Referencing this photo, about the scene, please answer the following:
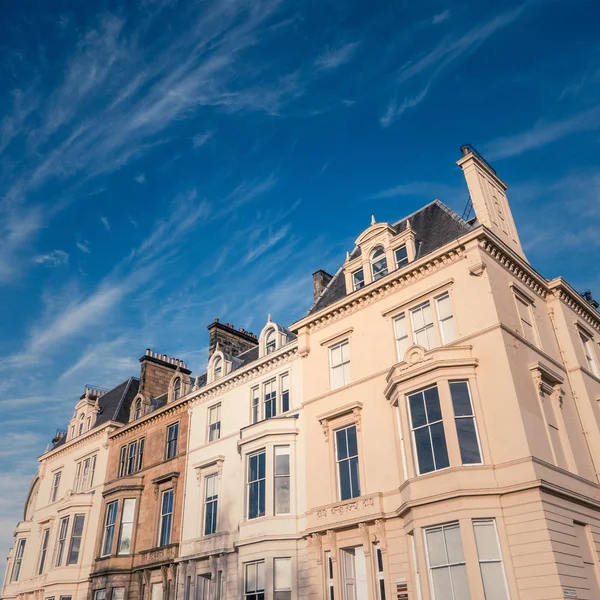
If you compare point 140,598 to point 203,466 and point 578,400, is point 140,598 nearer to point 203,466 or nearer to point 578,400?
point 203,466

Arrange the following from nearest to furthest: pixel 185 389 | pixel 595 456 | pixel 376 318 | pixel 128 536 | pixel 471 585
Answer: pixel 471 585
pixel 595 456
pixel 376 318
pixel 128 536
pixel 185 389

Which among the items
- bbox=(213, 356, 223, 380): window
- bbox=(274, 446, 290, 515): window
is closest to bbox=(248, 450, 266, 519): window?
bbox=(274, 446, 290, 515): window

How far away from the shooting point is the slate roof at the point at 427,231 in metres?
23.8

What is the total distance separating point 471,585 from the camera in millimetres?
16438

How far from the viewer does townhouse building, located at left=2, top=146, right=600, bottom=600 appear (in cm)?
1750

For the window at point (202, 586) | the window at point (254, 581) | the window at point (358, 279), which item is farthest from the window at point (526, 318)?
the window at point (202, 586)

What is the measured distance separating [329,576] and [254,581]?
4099 mm

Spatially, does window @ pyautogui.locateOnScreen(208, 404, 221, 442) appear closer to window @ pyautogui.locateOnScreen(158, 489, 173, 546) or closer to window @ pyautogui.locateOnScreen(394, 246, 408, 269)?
window @ pyautogui.locateOnScreen(158, 489, 173, 546)

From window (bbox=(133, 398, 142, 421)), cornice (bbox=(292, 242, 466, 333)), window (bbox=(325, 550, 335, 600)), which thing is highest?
window (bbox=(133, 398, 142, 421))

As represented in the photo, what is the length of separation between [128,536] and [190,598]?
7.62 metres

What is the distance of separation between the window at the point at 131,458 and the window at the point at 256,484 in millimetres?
11924

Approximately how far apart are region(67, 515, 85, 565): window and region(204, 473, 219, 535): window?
38.8 feet

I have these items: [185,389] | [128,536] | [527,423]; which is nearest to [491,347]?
[527,423]

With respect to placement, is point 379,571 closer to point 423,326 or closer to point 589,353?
point 423,326
